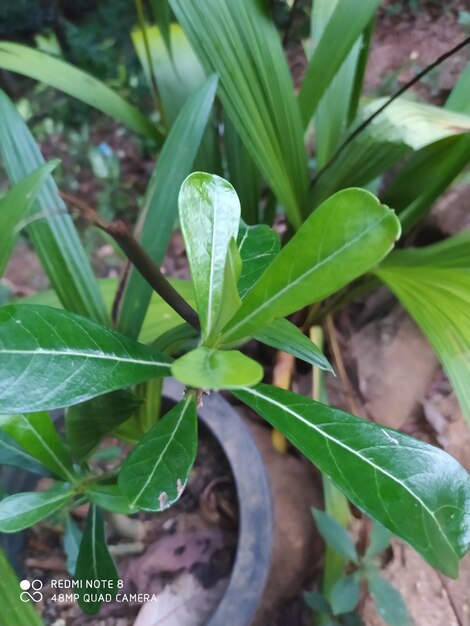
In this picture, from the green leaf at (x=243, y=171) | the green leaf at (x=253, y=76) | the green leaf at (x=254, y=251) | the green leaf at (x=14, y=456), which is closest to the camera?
the green leaf at (x=254, y=251)

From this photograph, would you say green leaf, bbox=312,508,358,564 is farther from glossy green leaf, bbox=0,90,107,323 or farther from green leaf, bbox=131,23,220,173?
green leaf, bbox=131,23,220,173

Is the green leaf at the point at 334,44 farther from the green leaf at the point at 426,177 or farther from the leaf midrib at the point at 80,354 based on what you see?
the leaf midrib at the point at 80,354

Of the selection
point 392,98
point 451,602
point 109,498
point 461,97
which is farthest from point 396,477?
point 461,97

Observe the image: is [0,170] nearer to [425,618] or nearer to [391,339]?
[391,339]

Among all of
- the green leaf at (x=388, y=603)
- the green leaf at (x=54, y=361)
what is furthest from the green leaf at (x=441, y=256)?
the green leaf at (x=54, y=361)

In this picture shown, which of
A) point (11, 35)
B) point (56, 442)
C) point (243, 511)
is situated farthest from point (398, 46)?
point (56, 442)

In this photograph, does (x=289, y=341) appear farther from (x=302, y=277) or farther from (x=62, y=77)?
(x=62, y=77)
